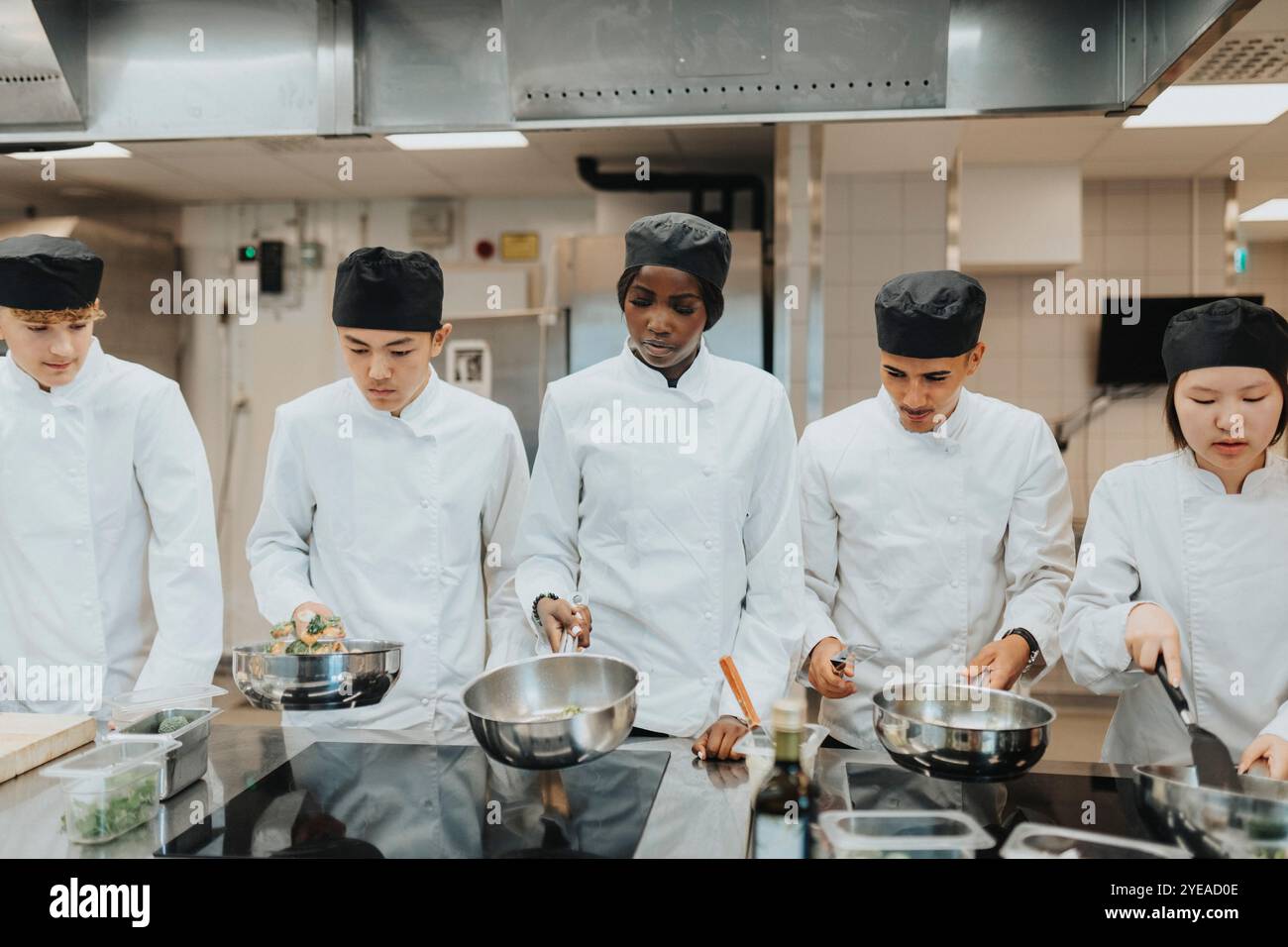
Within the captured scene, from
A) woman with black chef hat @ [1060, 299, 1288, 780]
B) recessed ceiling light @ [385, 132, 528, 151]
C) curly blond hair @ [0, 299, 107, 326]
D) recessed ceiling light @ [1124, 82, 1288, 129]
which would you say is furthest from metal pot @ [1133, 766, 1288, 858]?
recessed ceiling light @ [385, 132, 528, 151]

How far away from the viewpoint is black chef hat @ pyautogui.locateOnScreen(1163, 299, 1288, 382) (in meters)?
1.61

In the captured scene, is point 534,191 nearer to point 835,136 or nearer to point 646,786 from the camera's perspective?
point 835,136

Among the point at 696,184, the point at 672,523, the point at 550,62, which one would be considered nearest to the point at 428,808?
the point at 672,523

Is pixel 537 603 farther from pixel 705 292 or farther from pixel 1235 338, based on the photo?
pixel 1235 338

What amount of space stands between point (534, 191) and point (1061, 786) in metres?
A: 4.33

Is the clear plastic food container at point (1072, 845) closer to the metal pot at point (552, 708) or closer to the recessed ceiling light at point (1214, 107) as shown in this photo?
the metal pot at point (552, 708)

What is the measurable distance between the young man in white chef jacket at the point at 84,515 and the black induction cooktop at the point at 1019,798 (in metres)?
1.32

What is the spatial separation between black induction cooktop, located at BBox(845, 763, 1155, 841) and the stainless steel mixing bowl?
2.54ft

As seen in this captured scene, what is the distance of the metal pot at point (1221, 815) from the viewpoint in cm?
114

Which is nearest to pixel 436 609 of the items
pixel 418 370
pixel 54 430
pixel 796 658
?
pixel 418 370

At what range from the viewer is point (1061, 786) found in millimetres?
1408

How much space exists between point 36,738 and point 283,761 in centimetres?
39

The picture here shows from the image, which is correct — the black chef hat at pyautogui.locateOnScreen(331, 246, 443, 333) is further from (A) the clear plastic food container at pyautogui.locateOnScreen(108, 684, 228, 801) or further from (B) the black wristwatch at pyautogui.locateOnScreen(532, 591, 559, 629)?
(A) the clear plastic food container at pyautogui.locateOnScreen(108, 684, 228, 801)

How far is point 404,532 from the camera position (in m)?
2.04
